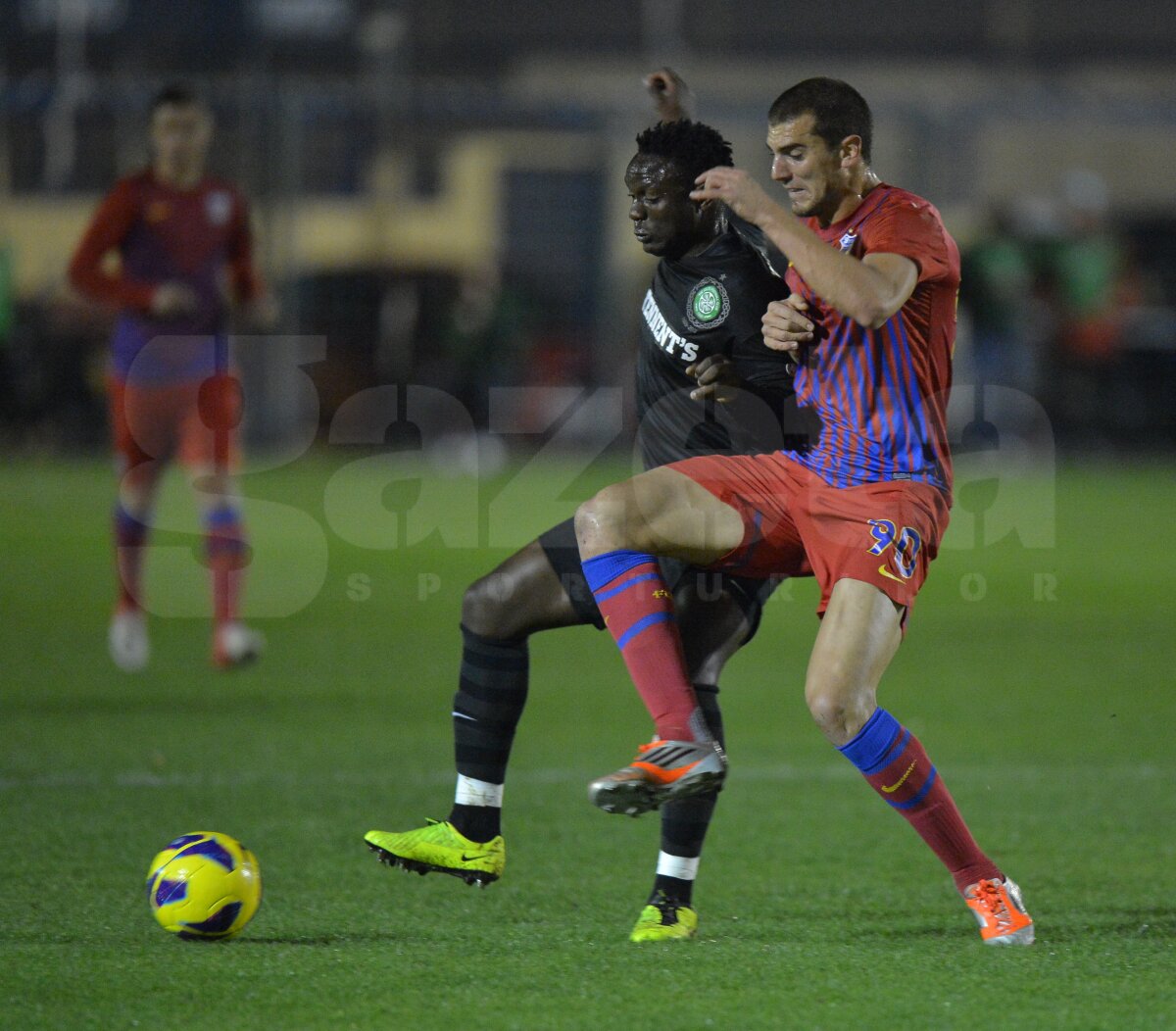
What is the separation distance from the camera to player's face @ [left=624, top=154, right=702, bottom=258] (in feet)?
15.1

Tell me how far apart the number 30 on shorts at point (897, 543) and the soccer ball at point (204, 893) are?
1620 mm

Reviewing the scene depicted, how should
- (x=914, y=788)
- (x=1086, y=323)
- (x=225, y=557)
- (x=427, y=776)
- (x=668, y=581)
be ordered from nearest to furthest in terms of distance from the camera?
(x=914, y=788), (x=668, y=581), (x=427, y=776), (x=225, y=557), (x=1086, y=323)

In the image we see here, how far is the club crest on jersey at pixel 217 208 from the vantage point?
8.80 metres

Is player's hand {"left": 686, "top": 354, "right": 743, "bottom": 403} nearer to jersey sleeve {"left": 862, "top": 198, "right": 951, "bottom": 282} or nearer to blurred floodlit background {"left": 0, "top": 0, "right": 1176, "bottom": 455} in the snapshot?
jersey sleeve {"left": 862, "top": 198, "right": 951, "bottom": 282}

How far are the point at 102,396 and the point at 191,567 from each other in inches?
289

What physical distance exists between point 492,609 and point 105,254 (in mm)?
4780

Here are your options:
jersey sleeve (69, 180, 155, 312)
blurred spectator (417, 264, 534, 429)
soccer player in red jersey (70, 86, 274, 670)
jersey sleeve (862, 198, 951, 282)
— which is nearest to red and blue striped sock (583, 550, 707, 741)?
jersey sleeve (862, 198, 951, 282)

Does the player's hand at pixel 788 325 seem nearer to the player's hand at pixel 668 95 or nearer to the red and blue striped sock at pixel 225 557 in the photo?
the player's hand at pixel 668 95

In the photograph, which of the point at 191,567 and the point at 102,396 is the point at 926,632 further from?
the point at 102,396

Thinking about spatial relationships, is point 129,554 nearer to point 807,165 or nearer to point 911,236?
point 807,165

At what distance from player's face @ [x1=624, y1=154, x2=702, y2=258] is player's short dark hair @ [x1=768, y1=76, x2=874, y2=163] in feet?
1.10

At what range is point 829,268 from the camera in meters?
4.02

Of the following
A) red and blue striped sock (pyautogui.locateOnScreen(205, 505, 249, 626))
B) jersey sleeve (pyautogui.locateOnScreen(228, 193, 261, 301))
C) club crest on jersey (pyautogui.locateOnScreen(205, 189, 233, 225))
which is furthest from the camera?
jersey sleeve (pyautogui.locateOnScreen(228, 193, 261, 301))

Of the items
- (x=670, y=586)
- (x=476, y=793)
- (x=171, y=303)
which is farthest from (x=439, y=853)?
(x=171, y=303)
